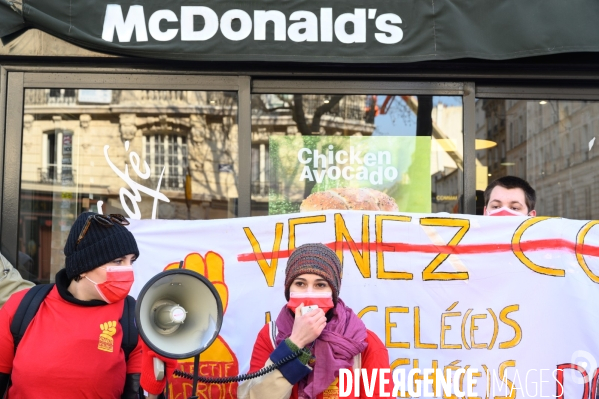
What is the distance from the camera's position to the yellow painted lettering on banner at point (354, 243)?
4281 mm

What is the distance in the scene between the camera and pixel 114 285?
322 centimetres

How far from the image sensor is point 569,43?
4.96m

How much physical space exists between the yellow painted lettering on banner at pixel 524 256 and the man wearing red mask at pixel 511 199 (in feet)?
0.50

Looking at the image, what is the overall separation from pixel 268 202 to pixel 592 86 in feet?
8.62

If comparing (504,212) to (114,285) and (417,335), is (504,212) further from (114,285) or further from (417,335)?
(114,285)

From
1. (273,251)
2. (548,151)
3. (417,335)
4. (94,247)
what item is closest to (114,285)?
(94,247)

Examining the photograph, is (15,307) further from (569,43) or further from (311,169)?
(569,43)

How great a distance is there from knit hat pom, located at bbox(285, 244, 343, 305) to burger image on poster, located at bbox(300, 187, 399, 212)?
2.12 metres

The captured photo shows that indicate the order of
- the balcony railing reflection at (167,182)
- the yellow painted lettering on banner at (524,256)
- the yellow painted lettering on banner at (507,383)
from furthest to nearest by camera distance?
the balcony railing reflection at (167,182) < the yellow painted lettering on banner at (524,256) < the yellow painted lettering on banner at (507,383)

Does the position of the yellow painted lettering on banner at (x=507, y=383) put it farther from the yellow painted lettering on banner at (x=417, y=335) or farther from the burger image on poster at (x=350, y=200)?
the burger image on poster at (x=350, y=200)

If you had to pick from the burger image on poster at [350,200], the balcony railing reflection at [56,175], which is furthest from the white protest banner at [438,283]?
the balcony railing reflection at [56,175]

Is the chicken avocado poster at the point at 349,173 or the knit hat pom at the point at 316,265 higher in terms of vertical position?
the chicken avocado poster at the point at 349,173

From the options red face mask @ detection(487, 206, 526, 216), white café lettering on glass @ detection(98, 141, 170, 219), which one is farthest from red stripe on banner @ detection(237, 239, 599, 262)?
white café lettering on glass @ detection(98, 141, 170, 219)

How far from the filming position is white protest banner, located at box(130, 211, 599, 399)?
13.5ft
